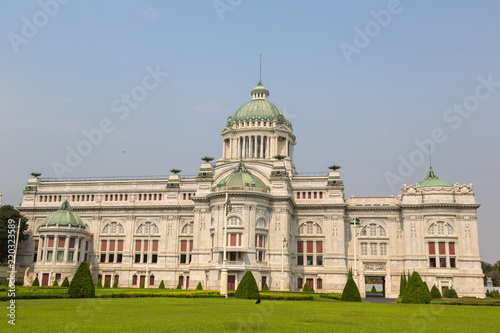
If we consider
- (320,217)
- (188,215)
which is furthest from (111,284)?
Result: (320,217)

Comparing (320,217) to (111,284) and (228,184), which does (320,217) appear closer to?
(228,184)

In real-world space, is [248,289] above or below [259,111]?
below

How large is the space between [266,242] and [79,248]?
33601 mm

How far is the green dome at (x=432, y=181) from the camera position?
81312mm

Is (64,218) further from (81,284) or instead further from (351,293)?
(351,293)

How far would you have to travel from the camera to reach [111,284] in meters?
87.0

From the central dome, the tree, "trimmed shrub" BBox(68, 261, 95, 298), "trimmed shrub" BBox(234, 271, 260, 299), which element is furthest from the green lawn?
the central dome

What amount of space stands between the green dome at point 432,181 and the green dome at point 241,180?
2731cm

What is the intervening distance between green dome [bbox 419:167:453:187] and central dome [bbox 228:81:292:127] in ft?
88.4

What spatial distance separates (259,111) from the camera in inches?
3676

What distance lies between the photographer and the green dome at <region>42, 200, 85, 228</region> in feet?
274

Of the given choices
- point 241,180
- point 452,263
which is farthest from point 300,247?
point 452,263

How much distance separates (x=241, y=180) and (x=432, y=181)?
3264cm

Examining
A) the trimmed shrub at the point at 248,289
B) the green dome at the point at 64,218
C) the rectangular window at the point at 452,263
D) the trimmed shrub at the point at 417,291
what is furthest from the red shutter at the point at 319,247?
the green dome at the point at 64,218
